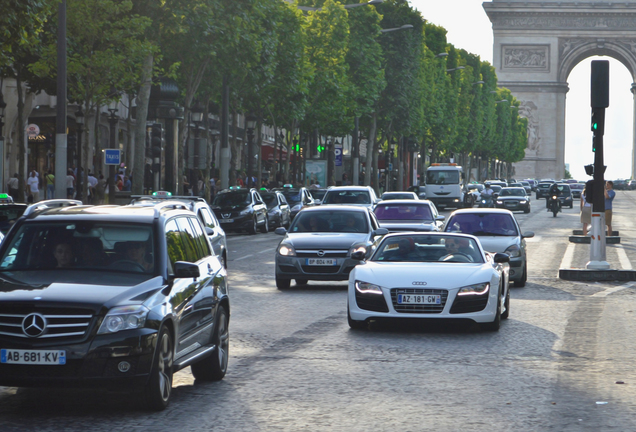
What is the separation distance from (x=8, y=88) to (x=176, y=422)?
40859mm

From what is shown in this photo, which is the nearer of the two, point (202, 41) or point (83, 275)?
point (83, 275)

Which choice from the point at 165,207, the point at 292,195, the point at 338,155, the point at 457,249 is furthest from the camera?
the point at 338,155

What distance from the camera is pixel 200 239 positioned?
31.2 feet

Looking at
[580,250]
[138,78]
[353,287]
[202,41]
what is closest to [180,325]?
[353,287]

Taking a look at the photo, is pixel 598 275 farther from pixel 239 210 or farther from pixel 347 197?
pixel 239 210

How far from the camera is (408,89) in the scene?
229 ft

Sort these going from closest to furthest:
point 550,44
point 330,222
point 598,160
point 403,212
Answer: point 330,222 < point 598,160 < point 403,212 < point 550,44

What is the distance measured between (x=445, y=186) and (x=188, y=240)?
53.1 m

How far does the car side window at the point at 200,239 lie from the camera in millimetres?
9375

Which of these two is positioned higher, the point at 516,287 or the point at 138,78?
the point at 138,78

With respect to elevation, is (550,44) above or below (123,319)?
above

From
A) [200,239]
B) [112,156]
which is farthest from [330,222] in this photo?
[112,156]

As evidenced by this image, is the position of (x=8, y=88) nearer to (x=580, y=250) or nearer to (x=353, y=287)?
(x=580, y=250)

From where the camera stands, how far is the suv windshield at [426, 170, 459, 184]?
202 ft
